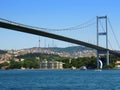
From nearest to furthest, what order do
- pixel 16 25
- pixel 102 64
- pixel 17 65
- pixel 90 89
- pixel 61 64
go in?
pixel 90 89, pixel 16 25, pixel 102 64, pixel 61 64, pixel 17 65

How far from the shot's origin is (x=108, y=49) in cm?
6838

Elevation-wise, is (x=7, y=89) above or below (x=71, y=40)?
below

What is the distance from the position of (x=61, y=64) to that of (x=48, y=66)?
627 cm

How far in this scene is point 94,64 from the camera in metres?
92.9

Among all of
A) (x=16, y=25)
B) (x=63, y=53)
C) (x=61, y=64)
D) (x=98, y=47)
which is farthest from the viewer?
(x=63, y=53)

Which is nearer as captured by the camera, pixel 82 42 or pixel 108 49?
pixel 82 42

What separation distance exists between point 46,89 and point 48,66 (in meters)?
90.3

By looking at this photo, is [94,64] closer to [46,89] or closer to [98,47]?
[98,47]

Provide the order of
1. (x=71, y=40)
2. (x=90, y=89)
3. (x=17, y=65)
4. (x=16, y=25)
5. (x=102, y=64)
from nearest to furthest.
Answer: (x=90, y=89) < (x=16, y=25) < (x=71, y=40) < (x=102, y=64) < (x=17, y=65)

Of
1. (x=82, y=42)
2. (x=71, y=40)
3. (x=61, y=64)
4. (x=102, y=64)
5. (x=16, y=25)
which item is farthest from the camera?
(x=61, y=64)

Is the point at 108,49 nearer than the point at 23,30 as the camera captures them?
No

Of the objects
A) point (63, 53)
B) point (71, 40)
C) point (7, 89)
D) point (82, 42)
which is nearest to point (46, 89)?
point (7, 89)

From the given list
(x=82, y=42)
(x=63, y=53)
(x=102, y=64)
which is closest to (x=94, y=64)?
(x=102, y=64)

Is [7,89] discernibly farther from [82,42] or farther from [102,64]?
[102,64]
